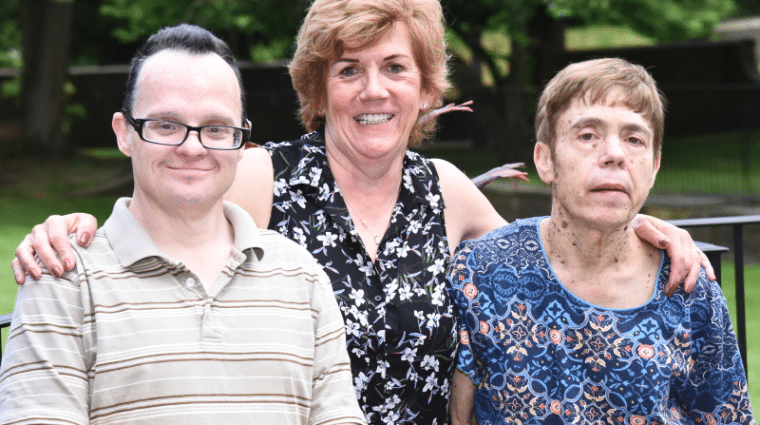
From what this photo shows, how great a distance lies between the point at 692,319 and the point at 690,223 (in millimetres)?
746

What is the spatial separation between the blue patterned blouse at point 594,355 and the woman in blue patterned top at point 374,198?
12 centimetres

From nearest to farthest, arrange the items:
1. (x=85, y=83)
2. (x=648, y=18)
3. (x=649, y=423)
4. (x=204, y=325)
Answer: (x=204, y=325), (x=649, y=423), (x=648, y=18), (x=85, y=83)

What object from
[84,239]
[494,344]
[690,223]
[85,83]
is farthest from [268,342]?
[85,83]

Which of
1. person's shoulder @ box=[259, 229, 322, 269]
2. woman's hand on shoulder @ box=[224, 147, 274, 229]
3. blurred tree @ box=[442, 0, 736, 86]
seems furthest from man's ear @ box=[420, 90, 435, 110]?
blurred tree @ box=[442, 0, 736, 86]

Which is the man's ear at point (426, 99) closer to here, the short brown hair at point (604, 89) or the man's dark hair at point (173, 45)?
the short brown hair at point (604, 89)

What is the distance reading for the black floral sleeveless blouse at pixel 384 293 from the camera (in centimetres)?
265

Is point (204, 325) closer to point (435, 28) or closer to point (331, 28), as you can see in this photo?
point (331, 28)

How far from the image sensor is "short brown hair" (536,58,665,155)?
255 cm

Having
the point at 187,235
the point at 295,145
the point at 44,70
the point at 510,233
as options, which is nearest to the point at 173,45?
the point at 187,235

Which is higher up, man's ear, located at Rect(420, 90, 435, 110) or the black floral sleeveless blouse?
man's ear, located at Rect(420, 90, 435, 110)

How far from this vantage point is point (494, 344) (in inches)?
104

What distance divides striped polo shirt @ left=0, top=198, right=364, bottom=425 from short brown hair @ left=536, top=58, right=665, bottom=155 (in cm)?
103

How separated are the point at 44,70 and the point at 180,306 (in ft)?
52.1

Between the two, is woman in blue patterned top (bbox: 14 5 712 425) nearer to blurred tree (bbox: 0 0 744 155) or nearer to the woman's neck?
the woman's neck
